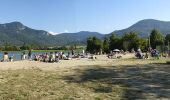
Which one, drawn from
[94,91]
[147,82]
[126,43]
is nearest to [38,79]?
[94,91]

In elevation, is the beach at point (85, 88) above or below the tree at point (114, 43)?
below

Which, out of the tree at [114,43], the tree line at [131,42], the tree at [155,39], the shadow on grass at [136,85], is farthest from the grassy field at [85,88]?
the tree at [114,43]

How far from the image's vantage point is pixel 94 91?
1603 cm

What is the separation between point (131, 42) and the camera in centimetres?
12156

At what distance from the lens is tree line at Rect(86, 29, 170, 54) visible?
116188mm

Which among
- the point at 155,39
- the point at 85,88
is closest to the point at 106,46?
the point at 155,39

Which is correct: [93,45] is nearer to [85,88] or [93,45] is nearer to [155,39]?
[155,39]

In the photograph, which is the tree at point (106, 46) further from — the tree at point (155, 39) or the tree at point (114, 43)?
the tree at point (155, 39)

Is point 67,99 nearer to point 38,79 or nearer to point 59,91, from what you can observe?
point 59,91

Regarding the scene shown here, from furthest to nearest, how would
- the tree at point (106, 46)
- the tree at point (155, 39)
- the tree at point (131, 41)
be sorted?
the tree at point (106, 46), the tree at point (131, 41), the tree at point (155, 39)

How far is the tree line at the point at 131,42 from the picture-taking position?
116188 millimetres

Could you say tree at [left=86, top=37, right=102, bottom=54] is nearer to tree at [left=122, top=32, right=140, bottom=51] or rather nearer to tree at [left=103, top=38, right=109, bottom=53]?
tree at [left=103, top=38, right=109, bottom=53]

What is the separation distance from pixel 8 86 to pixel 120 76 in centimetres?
759

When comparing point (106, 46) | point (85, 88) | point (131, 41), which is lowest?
point (85, 88)
